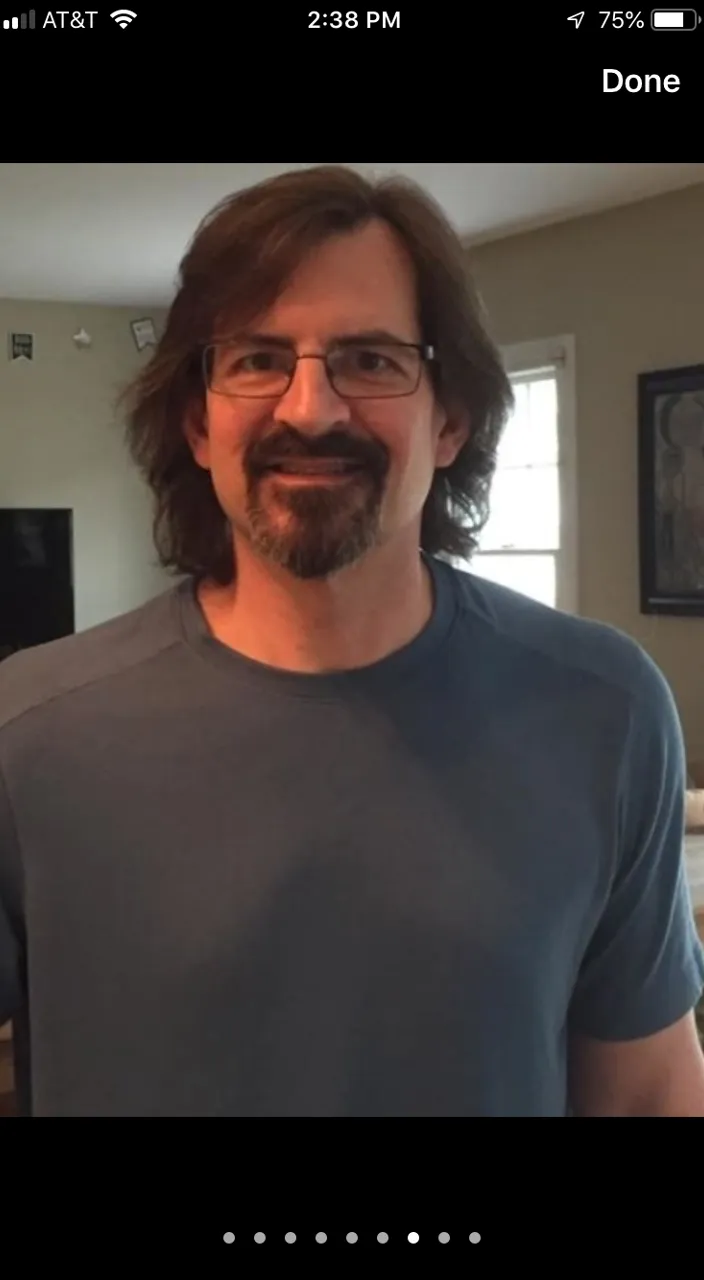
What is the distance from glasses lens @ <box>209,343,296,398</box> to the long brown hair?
2 cm

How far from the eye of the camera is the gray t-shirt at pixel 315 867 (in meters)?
0.58

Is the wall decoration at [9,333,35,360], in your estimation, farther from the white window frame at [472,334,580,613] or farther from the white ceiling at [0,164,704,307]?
the white window frame at [472,334,580,613]

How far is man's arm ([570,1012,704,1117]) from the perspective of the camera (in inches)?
27.0

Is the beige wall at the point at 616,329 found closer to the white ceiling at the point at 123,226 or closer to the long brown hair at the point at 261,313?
the white ceiling at the point at 123,226

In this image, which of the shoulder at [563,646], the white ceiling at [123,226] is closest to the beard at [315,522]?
the shoulder at [563,646]

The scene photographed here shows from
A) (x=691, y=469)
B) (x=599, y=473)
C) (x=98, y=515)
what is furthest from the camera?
(x=98, y=515)

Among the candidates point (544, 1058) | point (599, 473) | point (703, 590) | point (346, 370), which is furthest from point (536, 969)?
point (599, 473)

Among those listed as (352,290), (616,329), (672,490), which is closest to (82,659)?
(352,290)

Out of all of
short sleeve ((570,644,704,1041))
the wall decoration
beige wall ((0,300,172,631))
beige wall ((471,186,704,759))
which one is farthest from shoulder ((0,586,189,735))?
the wall decoration
